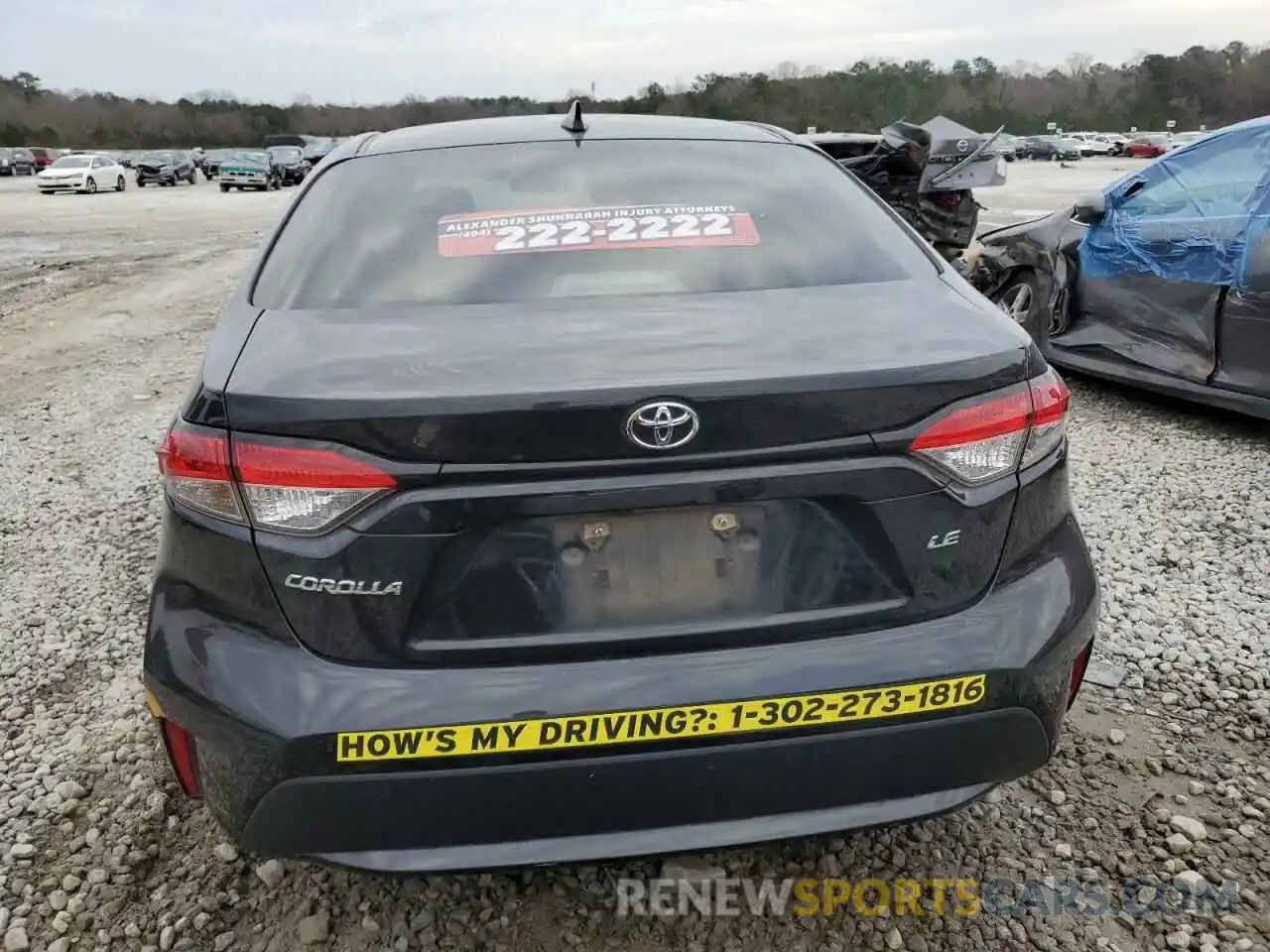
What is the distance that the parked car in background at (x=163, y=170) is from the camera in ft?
140

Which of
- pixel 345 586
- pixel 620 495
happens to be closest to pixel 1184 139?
pixel 620 495

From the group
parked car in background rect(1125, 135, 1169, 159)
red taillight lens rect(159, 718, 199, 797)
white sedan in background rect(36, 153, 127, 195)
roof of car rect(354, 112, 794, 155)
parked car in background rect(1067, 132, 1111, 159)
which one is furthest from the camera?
parked car in background rect(1067, 132, 1111, 159)

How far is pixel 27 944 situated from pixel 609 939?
3.97 feet

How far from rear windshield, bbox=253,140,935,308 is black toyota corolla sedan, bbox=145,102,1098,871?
0.95 feet

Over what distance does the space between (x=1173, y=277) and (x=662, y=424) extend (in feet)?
15.2

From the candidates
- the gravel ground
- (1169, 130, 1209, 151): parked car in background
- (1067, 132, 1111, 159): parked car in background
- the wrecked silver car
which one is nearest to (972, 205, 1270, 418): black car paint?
the gravel ground

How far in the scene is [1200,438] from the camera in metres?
5.29

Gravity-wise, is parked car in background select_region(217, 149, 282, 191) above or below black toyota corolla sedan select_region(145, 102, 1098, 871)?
below

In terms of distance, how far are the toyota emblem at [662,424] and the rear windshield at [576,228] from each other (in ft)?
1.75

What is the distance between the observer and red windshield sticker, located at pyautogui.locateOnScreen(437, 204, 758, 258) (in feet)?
7.55

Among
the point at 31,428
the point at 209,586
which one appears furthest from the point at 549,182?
the point at 31,428

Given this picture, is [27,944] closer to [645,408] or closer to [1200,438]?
[645,408]

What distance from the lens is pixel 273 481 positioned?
1.68 m

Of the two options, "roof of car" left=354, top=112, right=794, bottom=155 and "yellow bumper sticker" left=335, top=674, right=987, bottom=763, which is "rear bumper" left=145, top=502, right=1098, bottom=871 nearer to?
"yellow bumper sticker" left=335, top=674, right=987, bottom=763
